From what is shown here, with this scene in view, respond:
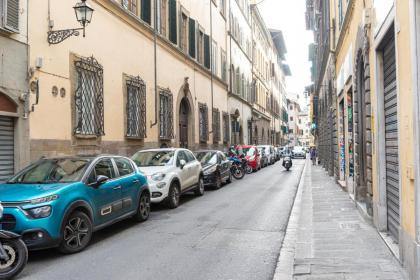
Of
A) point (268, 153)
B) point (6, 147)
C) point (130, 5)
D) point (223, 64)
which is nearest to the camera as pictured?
point (6, 147)

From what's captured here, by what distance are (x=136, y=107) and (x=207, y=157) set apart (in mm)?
3230

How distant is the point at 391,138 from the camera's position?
6.75 metres

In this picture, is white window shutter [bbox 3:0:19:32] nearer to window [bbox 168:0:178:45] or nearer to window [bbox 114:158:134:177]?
window [bbox 114:158:134:177]

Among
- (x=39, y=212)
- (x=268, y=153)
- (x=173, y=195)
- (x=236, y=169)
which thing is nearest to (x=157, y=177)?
(x=173, y=195)

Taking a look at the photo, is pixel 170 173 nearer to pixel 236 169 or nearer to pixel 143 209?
pixel 143 209

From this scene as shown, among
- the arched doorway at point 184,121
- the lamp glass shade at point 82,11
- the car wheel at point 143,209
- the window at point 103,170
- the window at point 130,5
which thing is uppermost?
the window at point 130,5

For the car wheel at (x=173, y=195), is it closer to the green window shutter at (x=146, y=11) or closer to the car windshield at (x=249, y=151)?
the green window shutter at (x=146, y=11)

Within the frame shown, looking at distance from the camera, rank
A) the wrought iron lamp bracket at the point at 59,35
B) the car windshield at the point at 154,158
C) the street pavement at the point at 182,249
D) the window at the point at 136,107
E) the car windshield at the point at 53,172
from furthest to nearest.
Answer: the window at the point at 136,107
the car windshield at the point at 154,158
the wrought iron lamp bracket at the point at 59,35
the car windshield at the point at 53,172
the street pavement at the point at 182,249

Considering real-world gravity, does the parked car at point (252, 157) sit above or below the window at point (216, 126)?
below

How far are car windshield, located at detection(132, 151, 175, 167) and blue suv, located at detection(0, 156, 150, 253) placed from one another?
3179 mm

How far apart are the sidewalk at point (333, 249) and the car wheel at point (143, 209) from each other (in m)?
3.05

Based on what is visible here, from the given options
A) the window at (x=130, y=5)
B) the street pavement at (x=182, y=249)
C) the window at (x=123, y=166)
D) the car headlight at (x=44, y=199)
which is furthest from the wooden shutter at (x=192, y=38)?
the car headlight at (x=44, y=199)

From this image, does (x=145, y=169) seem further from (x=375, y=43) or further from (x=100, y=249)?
(x=375, y=43)

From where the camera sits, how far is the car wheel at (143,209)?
9961mm
